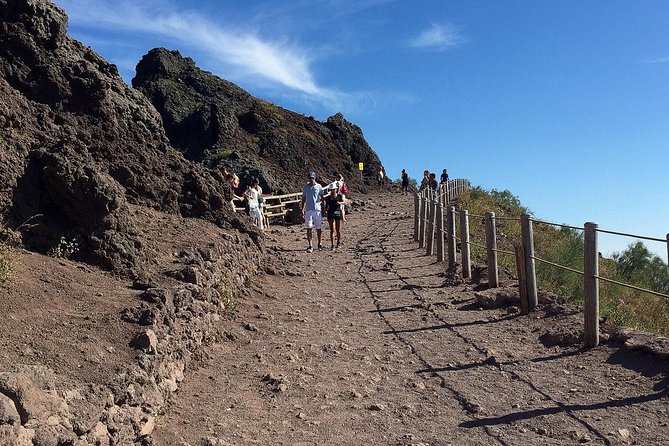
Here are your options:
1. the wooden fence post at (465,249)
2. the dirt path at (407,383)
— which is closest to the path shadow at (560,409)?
the dirt path at (407,383)

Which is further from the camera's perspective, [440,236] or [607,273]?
[607,273]

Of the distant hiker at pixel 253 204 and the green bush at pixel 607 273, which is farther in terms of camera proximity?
the distant hiker at pixel 253 204

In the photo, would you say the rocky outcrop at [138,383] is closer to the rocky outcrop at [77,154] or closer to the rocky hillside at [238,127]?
the rocky outcrop at [77,154]

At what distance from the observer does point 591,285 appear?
6.63 metres

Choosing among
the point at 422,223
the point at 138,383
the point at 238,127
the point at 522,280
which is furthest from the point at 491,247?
the point at 238,127

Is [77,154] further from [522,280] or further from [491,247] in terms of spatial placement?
[491,247]

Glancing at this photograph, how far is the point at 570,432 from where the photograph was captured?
4629 millimetres

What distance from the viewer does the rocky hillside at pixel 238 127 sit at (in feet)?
135

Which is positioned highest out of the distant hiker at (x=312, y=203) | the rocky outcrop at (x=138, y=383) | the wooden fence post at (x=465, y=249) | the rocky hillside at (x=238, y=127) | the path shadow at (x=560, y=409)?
the rocky hillside at (x=238, y=127)

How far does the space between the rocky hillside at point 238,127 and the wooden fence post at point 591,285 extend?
1210 inches

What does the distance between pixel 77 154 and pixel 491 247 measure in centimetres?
617

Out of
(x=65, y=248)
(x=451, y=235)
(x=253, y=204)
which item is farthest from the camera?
(x=253, y=204)

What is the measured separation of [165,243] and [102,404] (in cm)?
419

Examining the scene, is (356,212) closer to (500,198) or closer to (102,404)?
(500,198)
